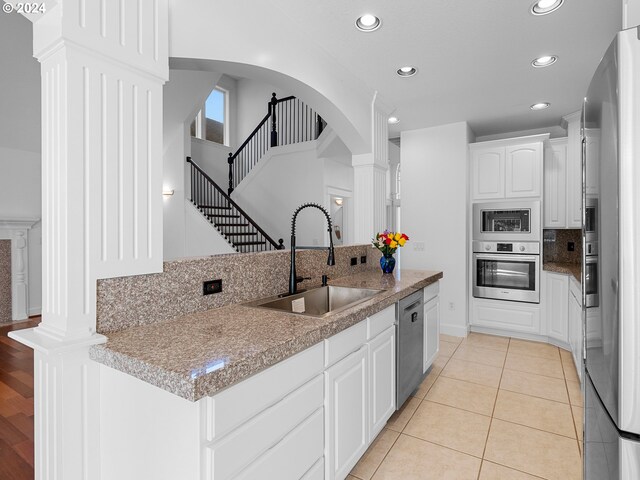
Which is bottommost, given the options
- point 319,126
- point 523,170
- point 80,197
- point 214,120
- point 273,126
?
point 80,197

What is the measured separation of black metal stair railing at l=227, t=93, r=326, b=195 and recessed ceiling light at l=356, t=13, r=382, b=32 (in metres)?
4.13

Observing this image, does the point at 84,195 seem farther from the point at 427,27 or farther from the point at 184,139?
the point at 184,139

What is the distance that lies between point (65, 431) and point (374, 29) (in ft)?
8.96

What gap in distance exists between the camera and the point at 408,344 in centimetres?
247

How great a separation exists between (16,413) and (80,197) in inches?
88.5

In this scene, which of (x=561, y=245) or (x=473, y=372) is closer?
(x=473, y=372)

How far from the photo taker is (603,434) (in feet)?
3.57

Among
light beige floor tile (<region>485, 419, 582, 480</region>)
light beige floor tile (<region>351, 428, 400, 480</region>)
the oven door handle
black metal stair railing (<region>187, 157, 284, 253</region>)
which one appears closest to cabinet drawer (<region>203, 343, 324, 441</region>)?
light beige floor tile (<region>351, 428, 400, 480</region>)

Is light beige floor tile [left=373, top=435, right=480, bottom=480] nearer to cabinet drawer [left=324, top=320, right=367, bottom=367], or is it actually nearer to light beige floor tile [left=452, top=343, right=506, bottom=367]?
cabinet drawer [left=324, top=320, right=367, bottom=367]

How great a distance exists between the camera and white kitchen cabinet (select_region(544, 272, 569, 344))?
384cm

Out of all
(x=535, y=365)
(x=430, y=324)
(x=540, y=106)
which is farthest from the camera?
(x=540, y=106)

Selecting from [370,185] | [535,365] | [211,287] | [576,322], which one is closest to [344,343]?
[211,287]

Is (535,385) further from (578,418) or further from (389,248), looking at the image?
(389,248)

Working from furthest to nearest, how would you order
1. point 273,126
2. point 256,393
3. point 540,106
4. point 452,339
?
1. point 273,126
2. point 452,339
3. point 540,106
4. point 256,393
